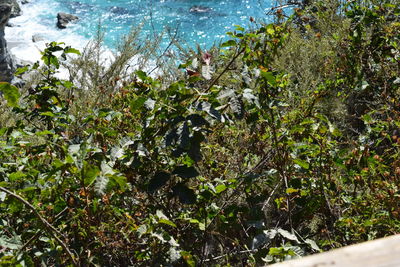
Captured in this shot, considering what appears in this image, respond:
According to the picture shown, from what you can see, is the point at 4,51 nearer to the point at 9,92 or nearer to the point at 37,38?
the point at 37,38

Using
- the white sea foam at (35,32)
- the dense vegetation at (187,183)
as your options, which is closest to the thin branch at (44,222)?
the dense vegetation at (187,183)

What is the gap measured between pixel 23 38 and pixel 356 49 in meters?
12.0

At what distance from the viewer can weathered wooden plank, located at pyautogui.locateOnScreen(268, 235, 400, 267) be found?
28.9 inches

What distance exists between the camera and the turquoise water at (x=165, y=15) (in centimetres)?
1255

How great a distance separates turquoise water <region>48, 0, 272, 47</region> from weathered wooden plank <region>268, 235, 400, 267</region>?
11266 millimetres

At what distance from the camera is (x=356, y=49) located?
10.9ft

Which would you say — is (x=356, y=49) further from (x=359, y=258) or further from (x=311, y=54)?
(x=359, y=258)

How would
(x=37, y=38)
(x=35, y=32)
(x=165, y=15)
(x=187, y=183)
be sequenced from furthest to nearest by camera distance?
(x=165, y=15), (x=35, y=32), (x=37, y=38), (x=187, y=183)

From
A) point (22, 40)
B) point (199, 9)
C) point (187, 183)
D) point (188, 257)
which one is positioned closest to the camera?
point (188, 257)

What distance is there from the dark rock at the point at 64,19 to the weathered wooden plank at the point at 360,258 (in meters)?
13.9

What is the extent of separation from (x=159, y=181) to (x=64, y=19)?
13.2 meters

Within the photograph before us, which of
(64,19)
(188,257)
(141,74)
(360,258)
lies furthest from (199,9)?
(360,258)

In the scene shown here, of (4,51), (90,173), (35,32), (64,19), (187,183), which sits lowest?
(35,32)

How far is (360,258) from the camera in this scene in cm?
74
